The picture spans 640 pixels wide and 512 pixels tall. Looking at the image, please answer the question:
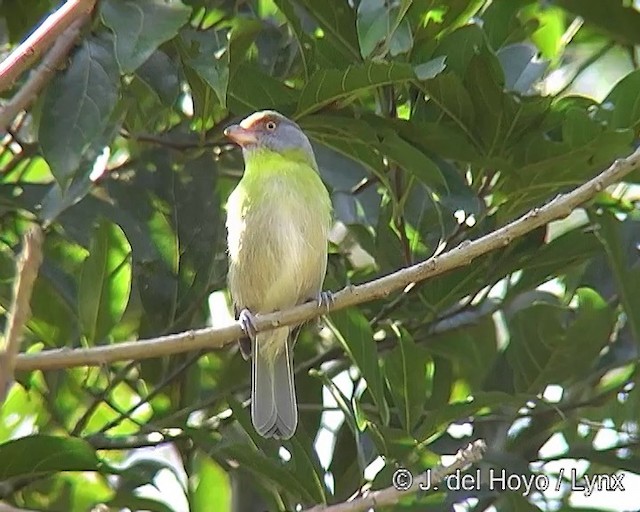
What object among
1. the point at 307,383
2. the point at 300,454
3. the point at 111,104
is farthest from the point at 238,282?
the point at 111,104

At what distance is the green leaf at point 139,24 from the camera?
2193mm

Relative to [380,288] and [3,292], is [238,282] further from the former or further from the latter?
[380,288]

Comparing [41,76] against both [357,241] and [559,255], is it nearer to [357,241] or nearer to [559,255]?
[357,241]

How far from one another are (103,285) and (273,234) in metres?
0.52

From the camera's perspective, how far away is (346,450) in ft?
9.59

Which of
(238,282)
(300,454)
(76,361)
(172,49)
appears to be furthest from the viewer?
(238,282)

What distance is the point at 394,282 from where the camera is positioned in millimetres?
2105

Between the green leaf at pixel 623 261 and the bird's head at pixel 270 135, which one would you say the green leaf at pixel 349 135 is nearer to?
the bird's head at pixel 270 135

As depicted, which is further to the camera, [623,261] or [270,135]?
[270,135]

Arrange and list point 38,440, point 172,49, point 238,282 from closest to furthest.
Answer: point 38,440 → point 172,49 → point 238,282

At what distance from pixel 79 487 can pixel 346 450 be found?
67cm

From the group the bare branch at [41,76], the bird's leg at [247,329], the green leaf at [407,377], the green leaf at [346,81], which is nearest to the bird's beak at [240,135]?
the green leaf at [346,81]

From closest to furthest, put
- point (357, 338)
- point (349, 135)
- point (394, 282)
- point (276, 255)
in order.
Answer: point (394, 282), point (357, 338), point (349, 135), point (276, 255)

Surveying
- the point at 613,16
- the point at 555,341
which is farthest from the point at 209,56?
the point at 613,16
